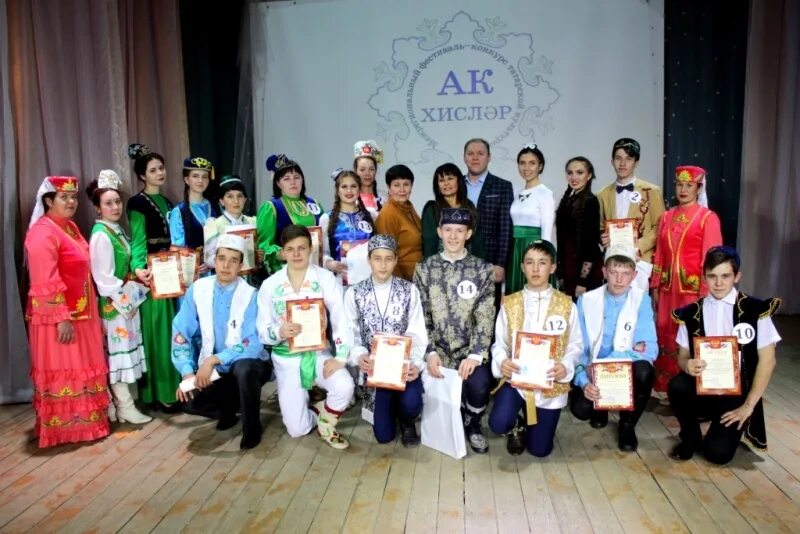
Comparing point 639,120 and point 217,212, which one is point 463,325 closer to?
point 217,212

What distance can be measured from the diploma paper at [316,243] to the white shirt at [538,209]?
1.29 meters

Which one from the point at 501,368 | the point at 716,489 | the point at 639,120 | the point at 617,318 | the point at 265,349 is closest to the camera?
the point at 716,489

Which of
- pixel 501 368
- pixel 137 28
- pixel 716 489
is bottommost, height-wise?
pixel 716 489

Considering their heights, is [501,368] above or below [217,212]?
below

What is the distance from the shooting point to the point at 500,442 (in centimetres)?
319

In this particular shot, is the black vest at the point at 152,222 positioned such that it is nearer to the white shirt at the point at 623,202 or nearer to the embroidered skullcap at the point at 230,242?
the embroidered skullcap at the point at 230,242

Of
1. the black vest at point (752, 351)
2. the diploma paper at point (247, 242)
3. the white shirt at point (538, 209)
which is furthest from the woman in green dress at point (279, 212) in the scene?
the black vest at point (752, 351)

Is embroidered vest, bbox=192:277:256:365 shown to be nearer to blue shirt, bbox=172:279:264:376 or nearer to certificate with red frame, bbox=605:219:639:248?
blue shirt, bbox=172:279:264:376

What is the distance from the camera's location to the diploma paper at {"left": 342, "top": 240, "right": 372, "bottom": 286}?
3.59 meters

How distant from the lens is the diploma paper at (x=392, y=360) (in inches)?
116

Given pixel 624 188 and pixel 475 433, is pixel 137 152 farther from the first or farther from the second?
pixel 624 188

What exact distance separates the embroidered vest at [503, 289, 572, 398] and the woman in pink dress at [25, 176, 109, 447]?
7.54ft

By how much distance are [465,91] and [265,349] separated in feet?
10.5

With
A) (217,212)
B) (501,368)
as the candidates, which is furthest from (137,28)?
(501,368)
